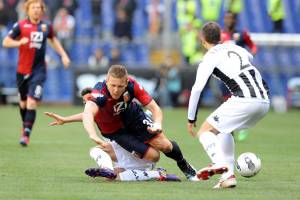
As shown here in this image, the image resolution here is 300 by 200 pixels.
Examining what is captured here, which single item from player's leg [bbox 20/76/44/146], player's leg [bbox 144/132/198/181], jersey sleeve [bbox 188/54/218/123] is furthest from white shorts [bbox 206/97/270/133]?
player's leg [bbox 20/76/44/146]

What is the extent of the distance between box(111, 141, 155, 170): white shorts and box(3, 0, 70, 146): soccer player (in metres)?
4.66

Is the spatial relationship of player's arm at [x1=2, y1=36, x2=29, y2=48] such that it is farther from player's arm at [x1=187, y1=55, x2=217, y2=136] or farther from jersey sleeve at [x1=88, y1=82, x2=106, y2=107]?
player's arm at [x1=187, y1=55, x2=217, y2=136]

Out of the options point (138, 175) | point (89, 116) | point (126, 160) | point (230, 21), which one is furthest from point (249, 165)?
point (230, 21)

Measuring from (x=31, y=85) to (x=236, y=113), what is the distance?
6.15 m

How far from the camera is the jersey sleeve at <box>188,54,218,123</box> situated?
9.87m

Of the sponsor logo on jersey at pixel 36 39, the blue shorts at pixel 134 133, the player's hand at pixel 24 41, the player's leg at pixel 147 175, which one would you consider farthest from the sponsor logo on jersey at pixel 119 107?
the sponsor logo on jersey at pixel 36 39

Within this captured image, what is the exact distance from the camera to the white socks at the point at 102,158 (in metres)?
10.2

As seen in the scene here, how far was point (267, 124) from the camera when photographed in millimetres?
22641

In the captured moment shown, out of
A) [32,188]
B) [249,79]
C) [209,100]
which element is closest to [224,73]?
[249,79]

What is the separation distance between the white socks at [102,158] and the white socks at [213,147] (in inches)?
42.5

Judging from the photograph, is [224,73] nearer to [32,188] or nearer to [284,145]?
[32,188]

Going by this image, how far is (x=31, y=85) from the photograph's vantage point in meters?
15.4

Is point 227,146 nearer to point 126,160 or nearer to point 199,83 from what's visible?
point 199,83

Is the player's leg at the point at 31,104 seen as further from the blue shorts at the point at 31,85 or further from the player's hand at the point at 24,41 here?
the player's hand at the point at 24,41
